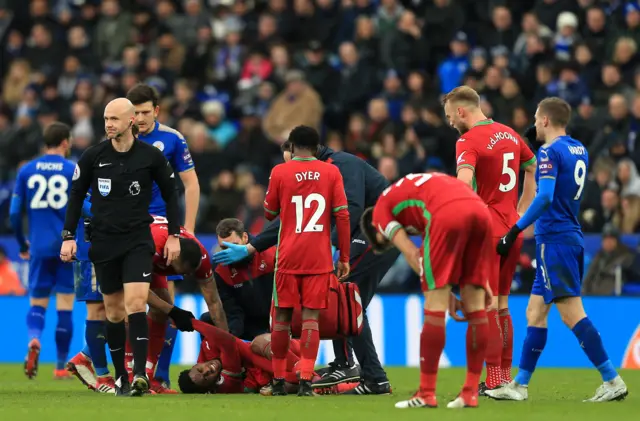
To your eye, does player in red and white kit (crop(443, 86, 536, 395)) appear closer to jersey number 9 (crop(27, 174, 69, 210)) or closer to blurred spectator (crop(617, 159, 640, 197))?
jersey number 9 (crop(27, 174, 69, 210))

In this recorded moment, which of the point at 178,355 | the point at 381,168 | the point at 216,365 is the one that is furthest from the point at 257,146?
the point at 216,365

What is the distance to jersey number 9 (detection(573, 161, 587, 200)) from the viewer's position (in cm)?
1041

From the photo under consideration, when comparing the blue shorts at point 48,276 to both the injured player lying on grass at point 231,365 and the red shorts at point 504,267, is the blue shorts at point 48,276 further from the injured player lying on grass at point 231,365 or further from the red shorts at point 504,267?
the red shorts at point 504,267

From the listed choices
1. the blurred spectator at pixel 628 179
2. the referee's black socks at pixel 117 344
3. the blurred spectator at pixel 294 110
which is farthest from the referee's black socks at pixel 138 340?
the blurred spectator at pixel 294 110

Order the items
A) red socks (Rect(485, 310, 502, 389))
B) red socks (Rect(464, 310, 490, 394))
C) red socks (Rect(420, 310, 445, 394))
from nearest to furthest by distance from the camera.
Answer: red socks (Rect(420, 310, 445, 394))
red socks (Rect(464, 310, 490, 394))
red socks (Rect(485, 310, 502, 389))

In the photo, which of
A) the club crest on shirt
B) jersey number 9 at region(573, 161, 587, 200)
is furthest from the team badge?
jersey number 9 at region(573, 161, 587, 200)

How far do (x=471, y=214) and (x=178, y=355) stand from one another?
9002mm

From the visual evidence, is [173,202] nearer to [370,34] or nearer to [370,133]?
[370,133]

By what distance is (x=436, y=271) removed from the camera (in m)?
8.99

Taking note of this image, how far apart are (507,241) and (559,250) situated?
1.67ft

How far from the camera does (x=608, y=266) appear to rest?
1673 cm

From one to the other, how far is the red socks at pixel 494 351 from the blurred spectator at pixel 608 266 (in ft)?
21.2

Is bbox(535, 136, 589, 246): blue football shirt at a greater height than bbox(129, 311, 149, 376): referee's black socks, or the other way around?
bbox(535, 136, 589, 246): blue football shirt

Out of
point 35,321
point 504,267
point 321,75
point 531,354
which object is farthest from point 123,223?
point 321,75
